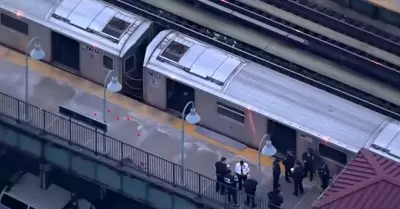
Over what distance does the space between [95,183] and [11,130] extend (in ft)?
13.4

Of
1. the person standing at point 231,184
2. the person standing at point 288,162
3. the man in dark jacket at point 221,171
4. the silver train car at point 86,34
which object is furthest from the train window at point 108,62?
the person standing at point 288,162

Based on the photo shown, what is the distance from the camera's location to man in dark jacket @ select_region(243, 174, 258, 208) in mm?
66562

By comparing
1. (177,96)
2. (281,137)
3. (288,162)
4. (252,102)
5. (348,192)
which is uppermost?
(252,102)

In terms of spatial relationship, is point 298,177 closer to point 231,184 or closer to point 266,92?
point 231,184

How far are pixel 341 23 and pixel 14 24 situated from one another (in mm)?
13532

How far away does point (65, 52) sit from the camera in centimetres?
7525

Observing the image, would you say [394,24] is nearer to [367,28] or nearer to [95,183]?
[367,28]

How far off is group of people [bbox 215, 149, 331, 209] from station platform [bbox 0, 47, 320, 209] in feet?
2.12

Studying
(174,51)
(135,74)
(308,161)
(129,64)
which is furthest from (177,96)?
(308,161)

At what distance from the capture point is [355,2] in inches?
3123

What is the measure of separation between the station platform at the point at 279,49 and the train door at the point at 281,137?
14.9 feet

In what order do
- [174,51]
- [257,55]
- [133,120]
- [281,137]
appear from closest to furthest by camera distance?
[281,137] → [174,51] → [133,120] → [257,55]

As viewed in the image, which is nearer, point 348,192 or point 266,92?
point 348,192

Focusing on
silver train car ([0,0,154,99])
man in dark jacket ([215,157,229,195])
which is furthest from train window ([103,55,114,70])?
man in dark jacket ([215,157,229,195])
